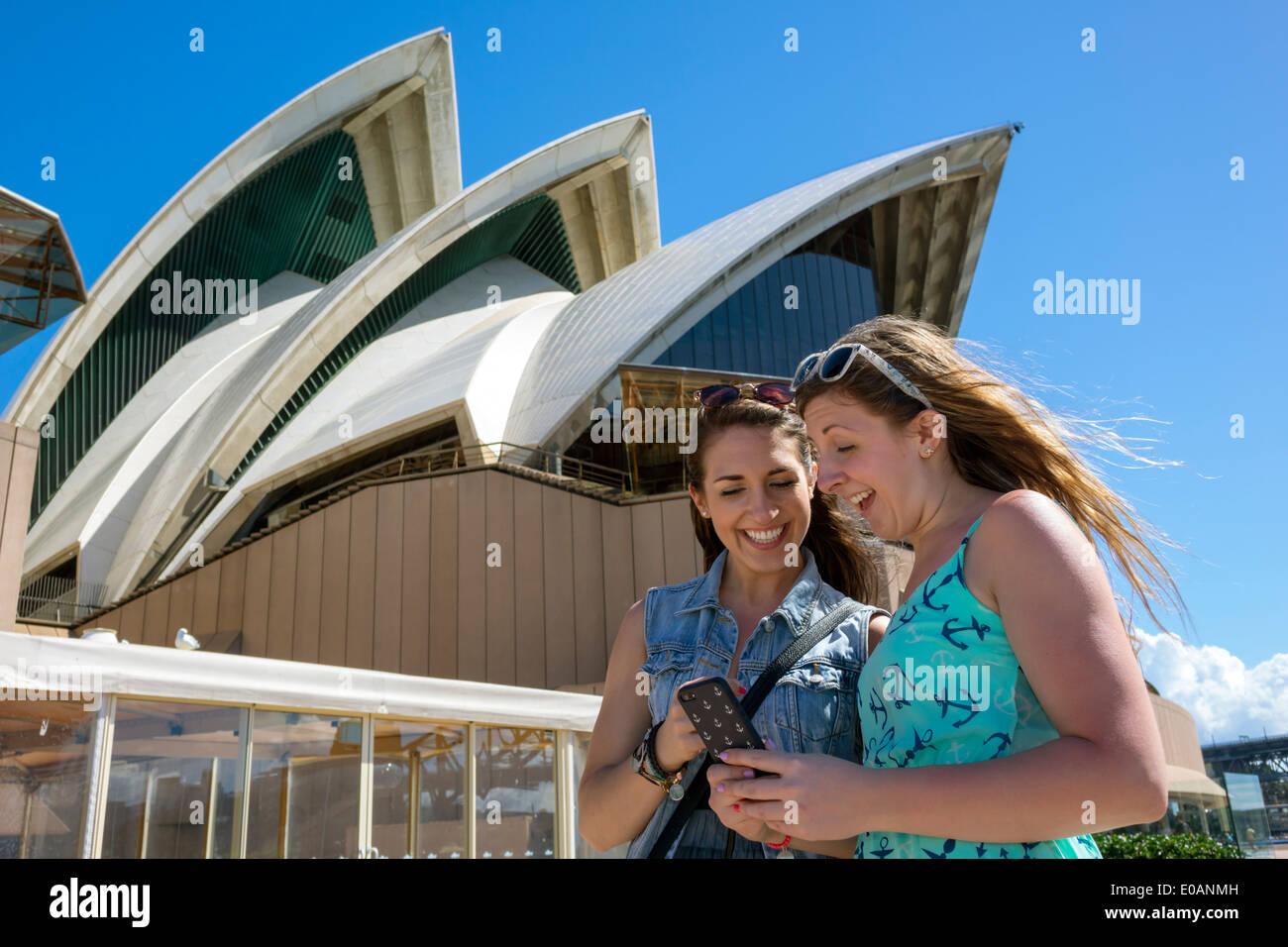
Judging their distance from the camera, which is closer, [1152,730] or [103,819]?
[1152,730]

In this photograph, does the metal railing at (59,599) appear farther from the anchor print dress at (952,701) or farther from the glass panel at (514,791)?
the anchor print dress at (952,701)

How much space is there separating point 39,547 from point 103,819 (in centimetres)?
1745

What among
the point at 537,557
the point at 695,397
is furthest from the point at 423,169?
the point at 695,397

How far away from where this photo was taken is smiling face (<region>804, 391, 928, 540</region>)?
1.11 meters

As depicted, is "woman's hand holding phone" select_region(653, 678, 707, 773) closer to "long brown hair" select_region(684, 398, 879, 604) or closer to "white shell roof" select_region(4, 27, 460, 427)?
"long brown hair" select_region(684, 398, 879, 604)

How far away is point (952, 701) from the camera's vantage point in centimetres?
93

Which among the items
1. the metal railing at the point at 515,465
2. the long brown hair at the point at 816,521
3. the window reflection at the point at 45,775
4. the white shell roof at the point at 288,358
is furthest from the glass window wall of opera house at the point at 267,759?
the white shell roof at the point at 288,358

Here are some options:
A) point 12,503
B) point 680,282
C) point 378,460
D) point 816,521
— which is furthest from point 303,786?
point 680,282

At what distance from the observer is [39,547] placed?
728 inches

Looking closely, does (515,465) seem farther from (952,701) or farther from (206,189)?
(206,189)

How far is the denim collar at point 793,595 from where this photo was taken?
4.33ft

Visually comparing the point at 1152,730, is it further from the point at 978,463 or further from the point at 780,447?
the point at 780,447

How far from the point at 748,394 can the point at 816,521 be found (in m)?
0.24

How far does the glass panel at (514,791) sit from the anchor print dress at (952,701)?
15.3ft
